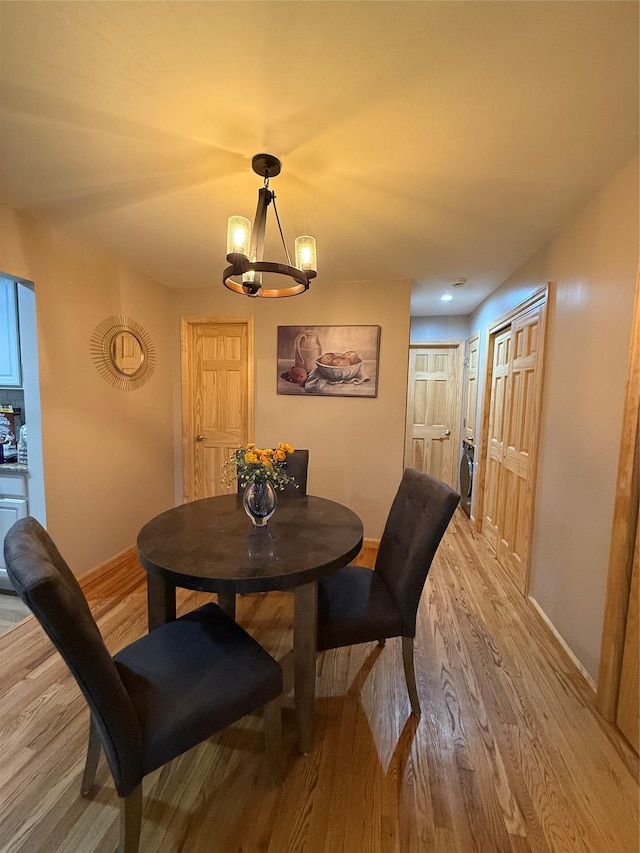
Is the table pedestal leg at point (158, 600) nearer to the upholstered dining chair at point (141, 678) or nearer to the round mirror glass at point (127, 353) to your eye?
the upholstered dining chair at point (141, 678)

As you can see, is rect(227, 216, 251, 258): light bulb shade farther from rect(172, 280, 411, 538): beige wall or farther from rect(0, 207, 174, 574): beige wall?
rect(172, 280, 411, 538): beige wall

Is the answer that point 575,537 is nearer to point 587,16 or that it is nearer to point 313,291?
point 587,16

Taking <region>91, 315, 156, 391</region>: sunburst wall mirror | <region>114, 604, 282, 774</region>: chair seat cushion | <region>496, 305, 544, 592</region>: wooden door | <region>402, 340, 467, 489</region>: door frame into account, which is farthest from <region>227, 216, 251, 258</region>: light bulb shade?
<region>402, 340, 467, 489</region>: door frame

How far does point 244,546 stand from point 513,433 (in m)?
2.31

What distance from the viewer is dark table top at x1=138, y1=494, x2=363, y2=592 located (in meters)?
1.21

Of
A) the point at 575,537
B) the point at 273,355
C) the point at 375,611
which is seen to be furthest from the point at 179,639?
the point at 273,355

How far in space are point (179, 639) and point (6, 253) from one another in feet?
7.51

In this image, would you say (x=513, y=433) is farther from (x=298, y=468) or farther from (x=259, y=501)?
(x=259, y=501)

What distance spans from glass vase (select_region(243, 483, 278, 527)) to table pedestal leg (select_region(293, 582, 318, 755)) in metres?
0.43

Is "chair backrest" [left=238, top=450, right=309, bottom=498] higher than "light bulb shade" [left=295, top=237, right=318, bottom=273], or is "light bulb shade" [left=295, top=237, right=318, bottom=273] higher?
"light bulb shade" [left=295, top=237, right=318, bottom=273]

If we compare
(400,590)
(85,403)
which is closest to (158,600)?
(400,590)

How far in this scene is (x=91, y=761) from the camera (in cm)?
118

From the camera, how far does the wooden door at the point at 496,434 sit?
301cm

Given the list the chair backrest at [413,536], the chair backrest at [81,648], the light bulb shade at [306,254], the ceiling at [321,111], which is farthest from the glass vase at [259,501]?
the ceiling at [321,111]
